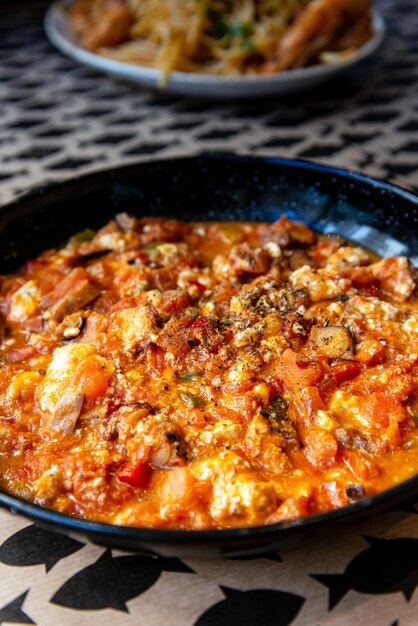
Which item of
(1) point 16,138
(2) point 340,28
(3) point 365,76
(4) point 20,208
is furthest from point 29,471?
(3) point 365,76

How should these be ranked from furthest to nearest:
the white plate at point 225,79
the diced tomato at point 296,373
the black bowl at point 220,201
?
the white plate at point 225,79 < the black bowl at point 220,201 < the diced tomato at point 296,373

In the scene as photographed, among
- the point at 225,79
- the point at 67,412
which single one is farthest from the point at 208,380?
the point at 225,79

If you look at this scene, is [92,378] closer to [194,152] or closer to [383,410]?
[383,410]

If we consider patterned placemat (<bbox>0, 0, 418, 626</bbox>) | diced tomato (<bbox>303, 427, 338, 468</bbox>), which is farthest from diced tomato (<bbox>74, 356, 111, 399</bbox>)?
diced tomato (<bbox>303, 427, 338, 468</bbox>)

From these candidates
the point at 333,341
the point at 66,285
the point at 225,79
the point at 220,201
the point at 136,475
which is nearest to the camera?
the point at 136,475

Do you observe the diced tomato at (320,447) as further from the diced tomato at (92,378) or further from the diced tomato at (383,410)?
the diced tomato at (92,378)

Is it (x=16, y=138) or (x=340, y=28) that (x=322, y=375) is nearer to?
(x=16, y=138)

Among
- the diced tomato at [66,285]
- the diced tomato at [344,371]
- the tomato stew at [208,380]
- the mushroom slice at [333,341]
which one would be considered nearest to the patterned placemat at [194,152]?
the tomato stew at [208,380]
